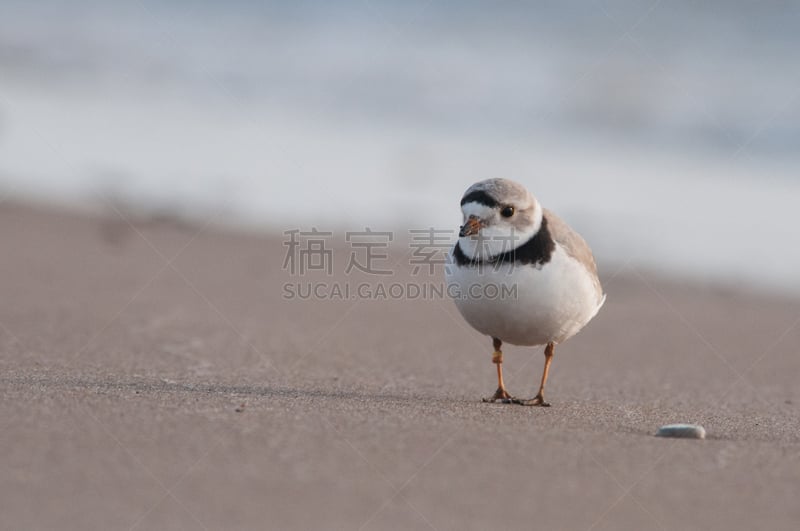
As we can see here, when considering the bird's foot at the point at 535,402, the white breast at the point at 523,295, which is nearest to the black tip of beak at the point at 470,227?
the white breast at the point at 523,295

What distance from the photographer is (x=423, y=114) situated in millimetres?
13719

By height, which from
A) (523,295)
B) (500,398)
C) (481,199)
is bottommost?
(500,398)

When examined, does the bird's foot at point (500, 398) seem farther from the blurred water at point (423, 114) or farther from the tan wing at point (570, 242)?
the blurred water at point (423, 114)

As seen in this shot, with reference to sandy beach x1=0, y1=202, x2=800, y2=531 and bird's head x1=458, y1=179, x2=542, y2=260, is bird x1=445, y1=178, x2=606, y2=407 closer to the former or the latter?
bird's head x1=458, y1=179, x2=542, y2=260

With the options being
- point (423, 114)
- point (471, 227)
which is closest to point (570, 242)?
point (471, 227)

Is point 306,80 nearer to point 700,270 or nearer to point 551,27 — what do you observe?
point 551,27

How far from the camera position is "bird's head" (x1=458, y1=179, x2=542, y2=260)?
4.68 metres

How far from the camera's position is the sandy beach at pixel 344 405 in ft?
10.6

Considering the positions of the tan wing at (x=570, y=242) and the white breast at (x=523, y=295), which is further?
the tan wing at (x=570, y=242)

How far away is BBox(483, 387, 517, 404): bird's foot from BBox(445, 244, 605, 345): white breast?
13.5 inches

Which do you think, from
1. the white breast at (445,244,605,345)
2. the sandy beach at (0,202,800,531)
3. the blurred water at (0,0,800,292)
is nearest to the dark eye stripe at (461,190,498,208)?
the white breast at (445,244,605,345)

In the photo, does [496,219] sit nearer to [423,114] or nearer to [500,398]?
[500,398]

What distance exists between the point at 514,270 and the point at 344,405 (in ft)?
2.91

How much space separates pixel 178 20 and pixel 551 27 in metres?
6.10
